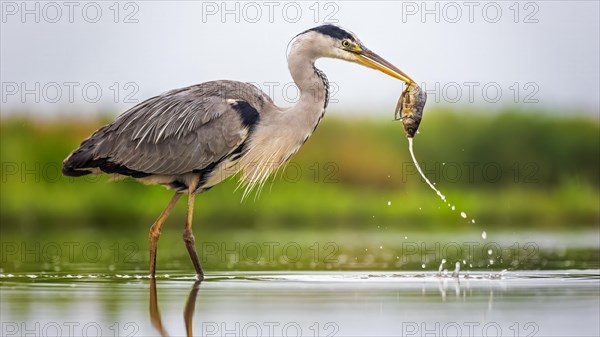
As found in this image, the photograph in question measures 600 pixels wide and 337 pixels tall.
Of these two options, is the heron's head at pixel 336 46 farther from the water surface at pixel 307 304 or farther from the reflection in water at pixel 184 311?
the reflection in water at pixel 184 311

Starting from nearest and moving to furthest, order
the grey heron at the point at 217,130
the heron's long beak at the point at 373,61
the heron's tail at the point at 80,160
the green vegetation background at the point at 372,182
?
the heron's long beak at the point at 373,61 → the grey heron at the point at 217,130 → the heron's tail at the point at 80,160 → the green vegetation background at the point at 372,182

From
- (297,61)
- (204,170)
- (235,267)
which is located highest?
(297,61)

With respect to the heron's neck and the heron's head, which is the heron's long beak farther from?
the heron's neck

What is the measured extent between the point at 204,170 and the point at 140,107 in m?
0.86

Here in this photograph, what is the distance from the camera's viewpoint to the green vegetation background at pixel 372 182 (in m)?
18.9

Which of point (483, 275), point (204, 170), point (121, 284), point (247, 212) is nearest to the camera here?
point (121, 284)

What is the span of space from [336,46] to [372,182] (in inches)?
379

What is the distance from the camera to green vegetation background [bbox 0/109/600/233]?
18.9m

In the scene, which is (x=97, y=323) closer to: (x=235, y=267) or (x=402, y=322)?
(x=402, y=322)

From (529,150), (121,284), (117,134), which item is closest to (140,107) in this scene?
(117,134)

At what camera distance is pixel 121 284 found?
9609mm

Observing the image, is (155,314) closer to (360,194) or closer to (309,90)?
(309,90)

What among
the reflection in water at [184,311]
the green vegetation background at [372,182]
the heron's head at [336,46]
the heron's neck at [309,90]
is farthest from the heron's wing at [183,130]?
the green vegetation background at [372,182]

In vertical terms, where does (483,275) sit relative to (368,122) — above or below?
below
